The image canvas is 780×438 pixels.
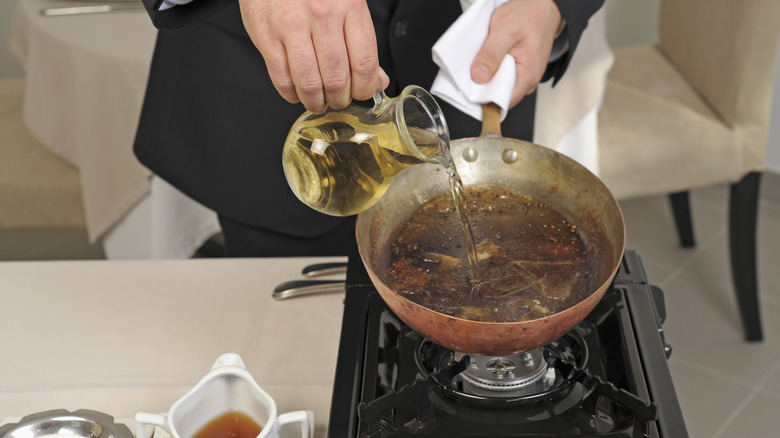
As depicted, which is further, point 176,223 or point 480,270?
point 176,223

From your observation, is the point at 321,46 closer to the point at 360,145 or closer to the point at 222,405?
the point at 360,145

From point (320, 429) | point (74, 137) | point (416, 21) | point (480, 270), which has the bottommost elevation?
point (74, 137)

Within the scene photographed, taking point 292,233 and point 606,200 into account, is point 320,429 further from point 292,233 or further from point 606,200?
point 292,233

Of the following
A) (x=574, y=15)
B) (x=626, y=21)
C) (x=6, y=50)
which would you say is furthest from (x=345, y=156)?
(x=6, y=50)

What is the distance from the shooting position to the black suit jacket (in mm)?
1097

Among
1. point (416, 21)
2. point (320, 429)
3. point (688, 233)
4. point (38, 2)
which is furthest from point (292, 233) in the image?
point (688, 233)

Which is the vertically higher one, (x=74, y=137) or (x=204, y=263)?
(x=204, y=263)

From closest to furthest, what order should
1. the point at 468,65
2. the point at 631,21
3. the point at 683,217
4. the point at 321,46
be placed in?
the point at 321,46, the point at 468,65, the point at 683,217, the point at 631,21

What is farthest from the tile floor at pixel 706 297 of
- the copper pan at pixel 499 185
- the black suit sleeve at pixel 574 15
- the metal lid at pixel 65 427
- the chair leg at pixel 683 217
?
the metal lid at pixel 65 427

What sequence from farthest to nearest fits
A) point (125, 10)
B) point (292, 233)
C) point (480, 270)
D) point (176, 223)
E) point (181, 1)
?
point (125, 10)
point (176, 223)
point (292, 233)
point (181, 1)
point (480, 270)

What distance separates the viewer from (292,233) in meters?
1.23

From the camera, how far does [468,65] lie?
95 cm

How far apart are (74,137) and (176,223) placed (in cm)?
34

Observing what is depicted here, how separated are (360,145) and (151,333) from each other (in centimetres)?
39
